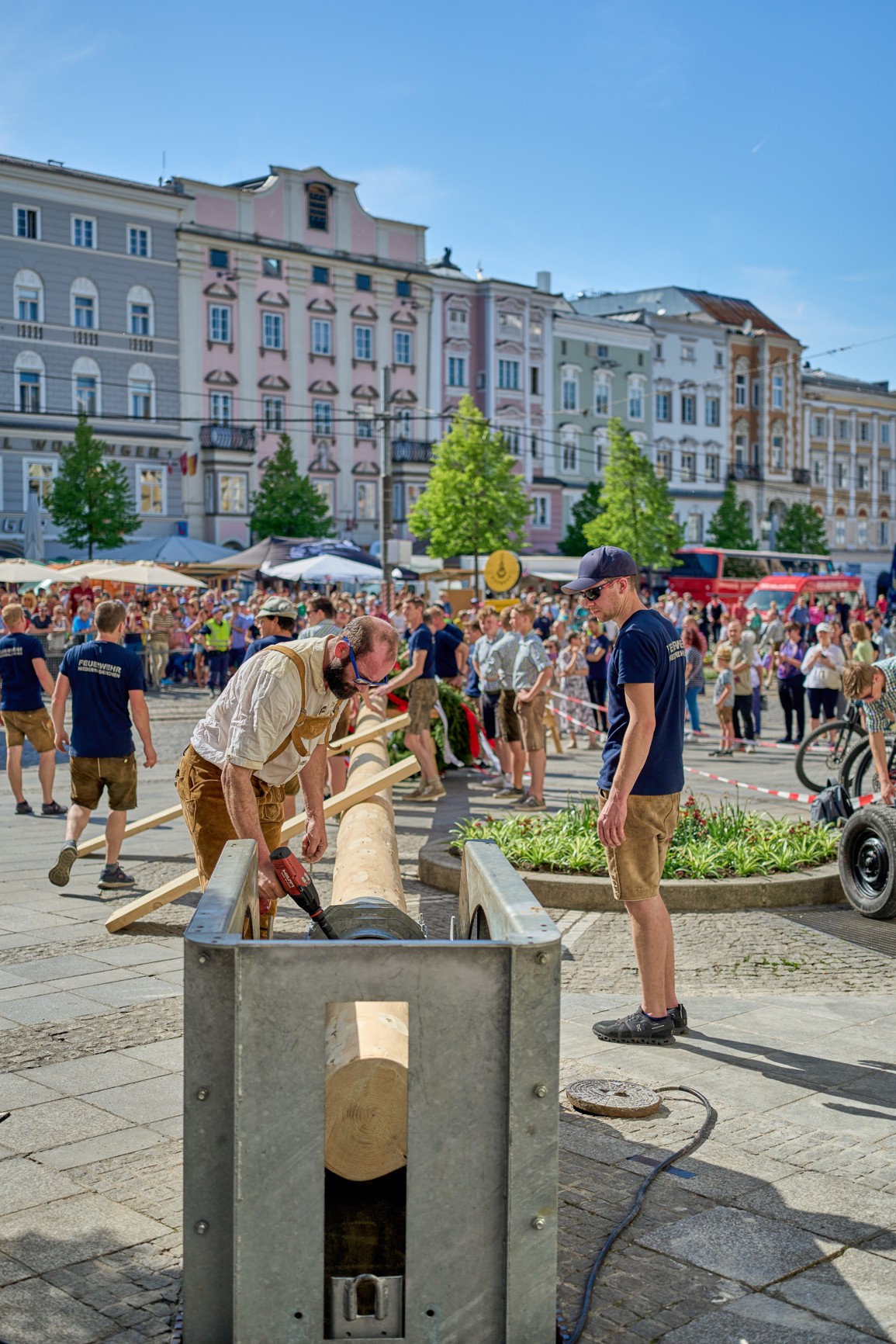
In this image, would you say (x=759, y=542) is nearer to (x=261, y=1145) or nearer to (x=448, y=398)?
(x=448, y=398)

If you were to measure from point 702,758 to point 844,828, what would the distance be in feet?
31.1

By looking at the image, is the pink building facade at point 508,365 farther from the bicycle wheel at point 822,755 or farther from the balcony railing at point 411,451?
the bicycle wheel at point 822,755

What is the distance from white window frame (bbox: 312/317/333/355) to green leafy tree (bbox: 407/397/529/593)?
320 inches

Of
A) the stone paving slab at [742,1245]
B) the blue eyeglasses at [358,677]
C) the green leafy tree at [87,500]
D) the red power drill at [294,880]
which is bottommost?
the stone paving slab at [742,1245]

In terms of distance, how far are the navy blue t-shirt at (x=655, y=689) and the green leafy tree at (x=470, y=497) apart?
159 ft

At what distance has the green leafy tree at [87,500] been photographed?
4631cm

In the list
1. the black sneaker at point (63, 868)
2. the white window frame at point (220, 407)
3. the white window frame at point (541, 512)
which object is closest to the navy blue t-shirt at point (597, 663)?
the black sneaker at point (63, 868)

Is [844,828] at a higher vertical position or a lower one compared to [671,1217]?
higher

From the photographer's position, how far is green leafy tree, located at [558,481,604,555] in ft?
221

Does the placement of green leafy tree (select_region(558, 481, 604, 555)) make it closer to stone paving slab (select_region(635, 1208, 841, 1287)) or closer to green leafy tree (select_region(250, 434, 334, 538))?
green leafy tree (select_region(250, 434, 334, 538))

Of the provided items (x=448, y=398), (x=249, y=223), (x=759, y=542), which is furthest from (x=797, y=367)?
(x=249, y=223)

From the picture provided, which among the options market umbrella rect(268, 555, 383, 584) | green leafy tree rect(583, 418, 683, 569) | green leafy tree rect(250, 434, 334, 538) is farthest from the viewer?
green leafy tree rect(583, 418, 683, 569)

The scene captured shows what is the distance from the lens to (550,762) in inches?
666

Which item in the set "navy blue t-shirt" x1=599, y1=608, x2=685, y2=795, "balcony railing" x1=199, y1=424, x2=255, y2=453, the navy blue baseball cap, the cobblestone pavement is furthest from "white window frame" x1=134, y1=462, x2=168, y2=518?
"navy blue t-shirt" x1=599, y1=608, x2=685, y2=795
